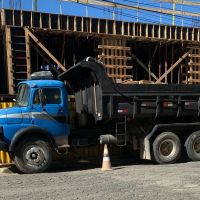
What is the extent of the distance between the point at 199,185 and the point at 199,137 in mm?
4320

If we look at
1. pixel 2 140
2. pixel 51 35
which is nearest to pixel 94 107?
pixel 2 140

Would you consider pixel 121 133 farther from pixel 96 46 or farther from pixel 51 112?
pixel 96 46

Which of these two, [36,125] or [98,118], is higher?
[98,118]

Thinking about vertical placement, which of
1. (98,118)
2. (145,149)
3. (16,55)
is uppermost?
(16,55)

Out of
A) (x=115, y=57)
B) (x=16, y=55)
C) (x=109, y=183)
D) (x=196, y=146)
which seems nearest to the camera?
(x=109, y=183)

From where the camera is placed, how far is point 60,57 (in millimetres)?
21953

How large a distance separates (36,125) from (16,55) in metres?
7.60

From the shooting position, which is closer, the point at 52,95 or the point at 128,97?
the point at 52,95

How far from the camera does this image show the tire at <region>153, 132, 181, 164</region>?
41.4 feet

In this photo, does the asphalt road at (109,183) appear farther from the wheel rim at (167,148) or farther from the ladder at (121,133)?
the ladder at (121,133)

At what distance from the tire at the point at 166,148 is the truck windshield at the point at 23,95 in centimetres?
391

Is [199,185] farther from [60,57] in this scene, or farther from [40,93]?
[60,57]

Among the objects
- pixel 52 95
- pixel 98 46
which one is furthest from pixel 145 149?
pixel 98 46

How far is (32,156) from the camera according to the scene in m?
11.3
